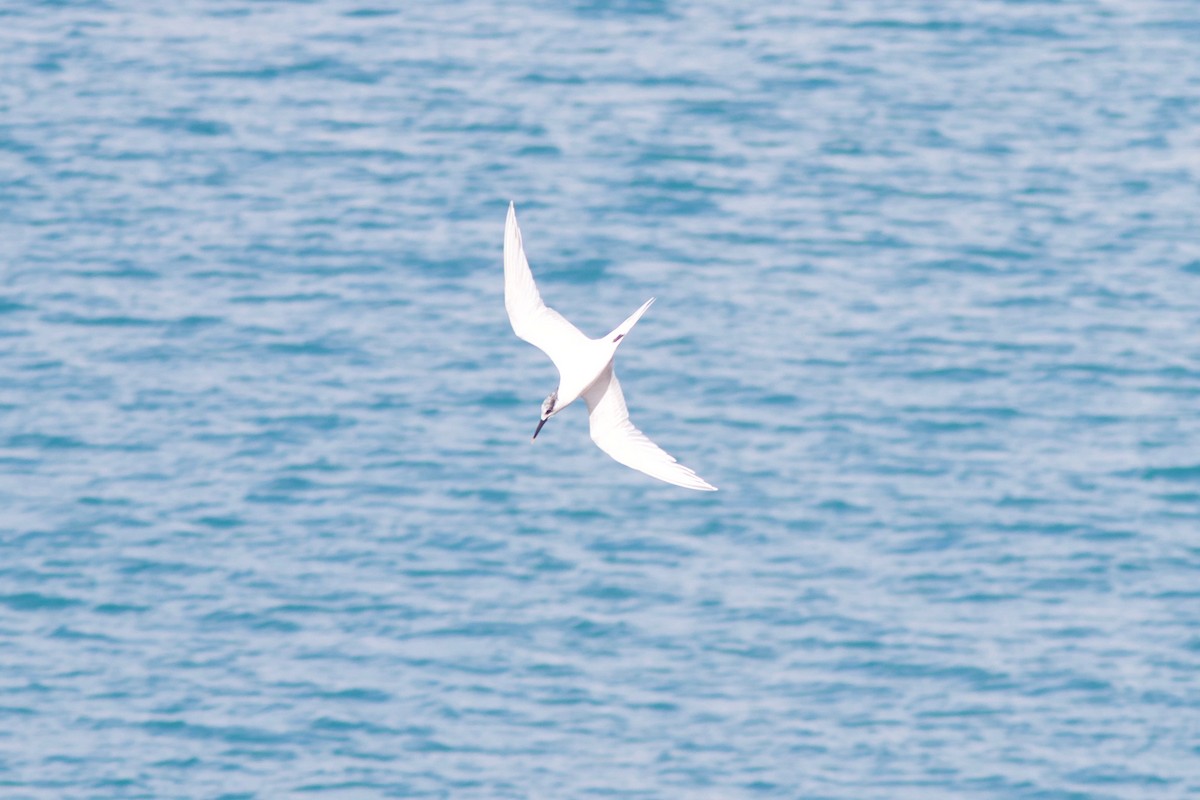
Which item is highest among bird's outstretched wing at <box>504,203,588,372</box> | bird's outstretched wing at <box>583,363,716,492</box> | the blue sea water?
bird's outstretched wing at <box>504,203,588,372</box>

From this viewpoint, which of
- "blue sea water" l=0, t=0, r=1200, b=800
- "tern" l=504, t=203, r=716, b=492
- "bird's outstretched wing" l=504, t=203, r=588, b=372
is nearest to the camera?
"tern" l=504, t=203, r=716, b=492

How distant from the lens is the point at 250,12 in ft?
211

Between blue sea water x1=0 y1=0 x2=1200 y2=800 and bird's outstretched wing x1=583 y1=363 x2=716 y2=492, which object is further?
blue sea water x1=0 y1=0 x2=1200 y2=800

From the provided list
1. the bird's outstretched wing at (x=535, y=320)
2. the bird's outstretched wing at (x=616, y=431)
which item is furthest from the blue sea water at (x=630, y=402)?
the bird's outstretched wing at (x=535, y=320)

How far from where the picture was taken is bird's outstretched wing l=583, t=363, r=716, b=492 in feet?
58.4

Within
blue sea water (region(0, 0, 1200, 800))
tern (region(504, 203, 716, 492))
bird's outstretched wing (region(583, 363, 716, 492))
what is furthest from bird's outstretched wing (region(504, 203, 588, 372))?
blue sea water (region(0, 0, 1200, 800))

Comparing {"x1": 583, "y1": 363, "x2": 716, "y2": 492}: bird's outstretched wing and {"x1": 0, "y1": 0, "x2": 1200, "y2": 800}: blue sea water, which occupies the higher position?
{"x1": 583, "y1": 363, "x2": 716, "y2": 492}: bird's outstretched wing

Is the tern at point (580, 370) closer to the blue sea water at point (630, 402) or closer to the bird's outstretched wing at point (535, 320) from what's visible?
the bird's outstretched wing at point (535, 320)

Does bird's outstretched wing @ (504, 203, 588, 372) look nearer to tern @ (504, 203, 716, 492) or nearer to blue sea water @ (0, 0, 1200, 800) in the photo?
tern @ (504, 203, 716, 492)

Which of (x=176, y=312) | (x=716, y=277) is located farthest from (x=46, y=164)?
(x=716, y=277)

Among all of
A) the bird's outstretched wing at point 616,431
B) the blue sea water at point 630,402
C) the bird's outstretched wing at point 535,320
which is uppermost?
the bird's outstretched wing at point 535,320

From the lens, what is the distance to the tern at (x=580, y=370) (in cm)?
1745

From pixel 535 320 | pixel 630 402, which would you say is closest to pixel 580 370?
pixel 535 320

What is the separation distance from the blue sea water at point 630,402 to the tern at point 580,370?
20.9 m
